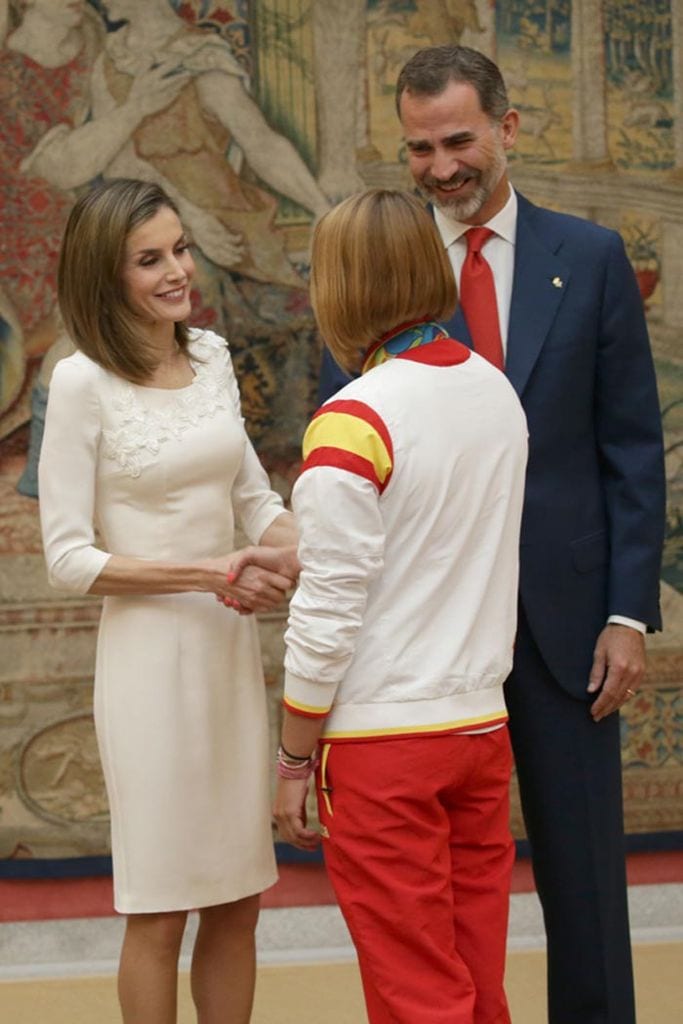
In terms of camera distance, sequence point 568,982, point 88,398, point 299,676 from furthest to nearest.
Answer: point 568,982
point 88,398
point 299,676

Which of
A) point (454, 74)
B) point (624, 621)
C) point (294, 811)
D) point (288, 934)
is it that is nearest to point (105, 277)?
point (454, 74)

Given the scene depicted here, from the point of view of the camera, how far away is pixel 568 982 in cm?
357

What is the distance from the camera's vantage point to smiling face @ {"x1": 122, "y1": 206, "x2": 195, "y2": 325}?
3.37 metres

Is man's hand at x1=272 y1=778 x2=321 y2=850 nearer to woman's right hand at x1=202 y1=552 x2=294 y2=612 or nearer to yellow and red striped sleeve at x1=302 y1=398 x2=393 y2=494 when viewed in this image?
woman's right hand at x1=202 y1=552 x2=294 y2=612

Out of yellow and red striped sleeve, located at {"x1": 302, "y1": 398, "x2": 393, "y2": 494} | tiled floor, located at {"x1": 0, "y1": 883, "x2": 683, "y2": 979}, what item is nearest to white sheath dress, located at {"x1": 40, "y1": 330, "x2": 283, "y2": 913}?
yellow and red striped sleeve, located at {"x1": 302, "y1": 398, "x2": 393, "y2": 494}

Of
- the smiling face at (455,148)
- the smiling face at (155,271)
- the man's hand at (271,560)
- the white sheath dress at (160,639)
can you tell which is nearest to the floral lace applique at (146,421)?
the white sheath dress at (160,639)

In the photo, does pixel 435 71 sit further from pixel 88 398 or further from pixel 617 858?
pixel 617 858

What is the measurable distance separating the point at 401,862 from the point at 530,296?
4.24 feet

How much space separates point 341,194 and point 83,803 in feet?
7.21

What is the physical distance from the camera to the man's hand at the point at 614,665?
11.4 ft

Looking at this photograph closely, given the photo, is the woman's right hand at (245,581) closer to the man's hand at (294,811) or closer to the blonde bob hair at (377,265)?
the man's hand at (294,811)

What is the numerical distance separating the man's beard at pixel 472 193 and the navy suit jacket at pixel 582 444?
0.14 metres

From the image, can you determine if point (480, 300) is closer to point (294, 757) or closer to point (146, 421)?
point (146, 421)

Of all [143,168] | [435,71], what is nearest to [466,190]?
[435,71]
